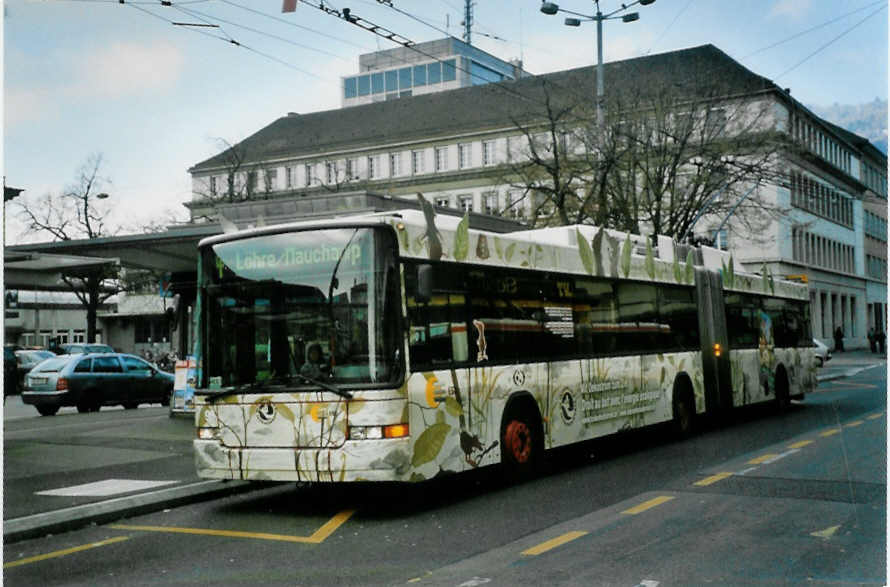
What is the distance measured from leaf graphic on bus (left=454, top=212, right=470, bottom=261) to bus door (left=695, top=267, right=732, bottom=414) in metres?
7.53

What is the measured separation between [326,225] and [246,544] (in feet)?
9.98

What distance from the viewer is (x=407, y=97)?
305 feet

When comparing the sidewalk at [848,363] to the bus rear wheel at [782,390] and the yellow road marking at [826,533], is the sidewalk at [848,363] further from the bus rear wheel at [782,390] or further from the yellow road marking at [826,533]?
the yellow road marking at [826,533]

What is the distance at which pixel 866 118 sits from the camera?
7.15 meters

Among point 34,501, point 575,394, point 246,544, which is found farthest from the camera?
point 575,394

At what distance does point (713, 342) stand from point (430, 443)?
9127 mm

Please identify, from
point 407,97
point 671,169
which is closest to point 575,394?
point 671,169

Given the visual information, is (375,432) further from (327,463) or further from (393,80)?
(393,80)

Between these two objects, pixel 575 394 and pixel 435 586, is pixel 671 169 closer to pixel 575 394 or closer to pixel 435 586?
pixel 575 394

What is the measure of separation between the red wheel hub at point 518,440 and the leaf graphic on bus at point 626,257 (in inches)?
154

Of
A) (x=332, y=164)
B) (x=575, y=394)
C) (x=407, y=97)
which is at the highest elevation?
(x=407, y=97)

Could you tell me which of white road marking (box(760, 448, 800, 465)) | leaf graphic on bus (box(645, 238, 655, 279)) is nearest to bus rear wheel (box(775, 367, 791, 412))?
leaf graphic on bus (box(645, 238, 655, 279))

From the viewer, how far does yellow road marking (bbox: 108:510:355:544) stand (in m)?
8.84

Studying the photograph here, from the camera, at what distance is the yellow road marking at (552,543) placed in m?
7.85
